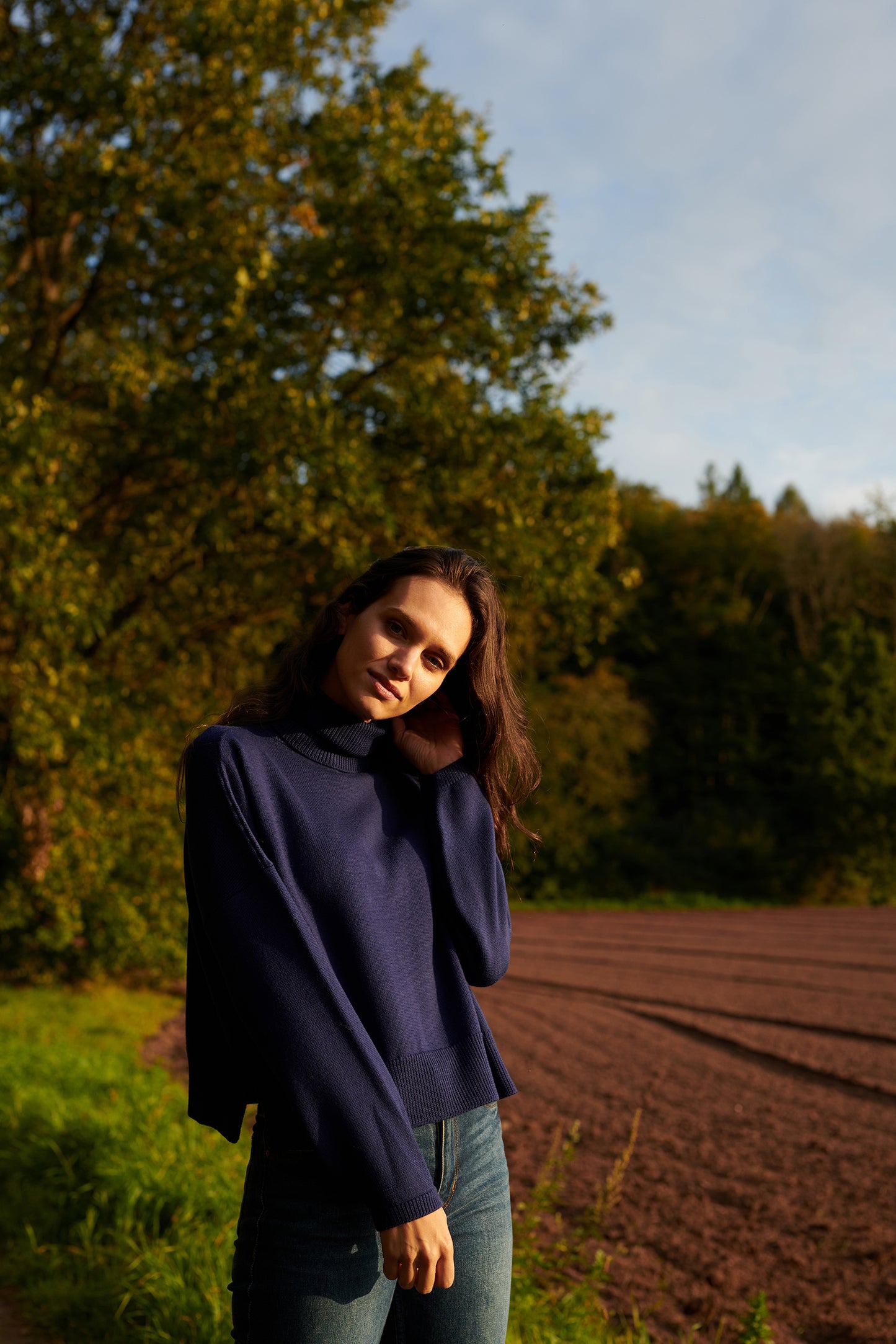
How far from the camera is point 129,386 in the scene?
320 inches

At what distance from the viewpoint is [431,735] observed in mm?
1839

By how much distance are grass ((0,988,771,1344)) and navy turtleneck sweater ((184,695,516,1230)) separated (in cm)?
197

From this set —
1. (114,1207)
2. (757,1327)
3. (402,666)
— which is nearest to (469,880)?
(402,666)

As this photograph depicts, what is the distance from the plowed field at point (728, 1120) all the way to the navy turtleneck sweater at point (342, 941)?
8.56ft

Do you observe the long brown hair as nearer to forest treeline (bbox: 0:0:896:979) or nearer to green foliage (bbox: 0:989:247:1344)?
green foliage (bbox: 0:989:247:1344)

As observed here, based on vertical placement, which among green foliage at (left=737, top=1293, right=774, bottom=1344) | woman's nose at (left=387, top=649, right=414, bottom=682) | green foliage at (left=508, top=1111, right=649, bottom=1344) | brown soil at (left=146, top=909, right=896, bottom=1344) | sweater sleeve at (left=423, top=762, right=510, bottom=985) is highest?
woman's nose at (left=387, top=649, right=414, bottom=682)

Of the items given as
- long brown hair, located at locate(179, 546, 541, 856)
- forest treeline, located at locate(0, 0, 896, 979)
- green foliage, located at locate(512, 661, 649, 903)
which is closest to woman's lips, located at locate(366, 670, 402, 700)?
long brown hair, located at locate(179, 546, 541, 856)

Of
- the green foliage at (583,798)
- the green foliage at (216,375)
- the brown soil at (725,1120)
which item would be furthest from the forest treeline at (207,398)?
the green foliage at (583,798)

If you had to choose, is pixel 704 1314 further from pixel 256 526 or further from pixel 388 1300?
pixel 256 526

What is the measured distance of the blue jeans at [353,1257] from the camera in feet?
4.75

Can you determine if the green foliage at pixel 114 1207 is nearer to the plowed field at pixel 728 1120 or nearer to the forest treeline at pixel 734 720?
the plowed field at pixel 728 1120

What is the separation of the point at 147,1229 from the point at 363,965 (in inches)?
114

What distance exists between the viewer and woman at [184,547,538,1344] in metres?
1.43

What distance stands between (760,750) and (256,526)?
28.8 meters
